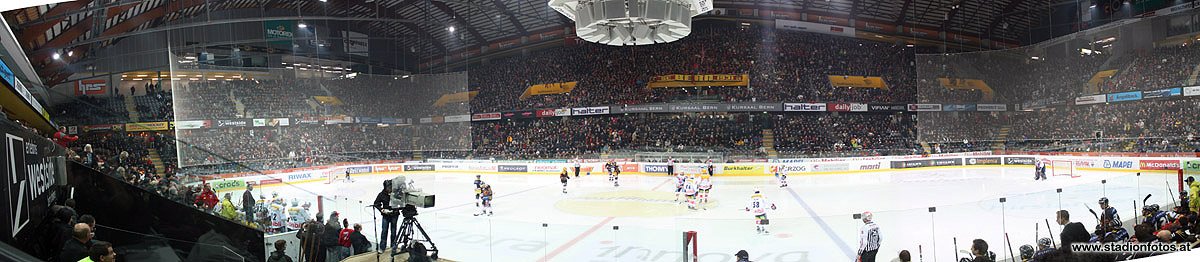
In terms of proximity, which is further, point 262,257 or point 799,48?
point 799,48

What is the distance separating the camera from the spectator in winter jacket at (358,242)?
27.6ft

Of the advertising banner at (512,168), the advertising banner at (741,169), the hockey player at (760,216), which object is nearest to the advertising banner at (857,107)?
the advertising banner at (741,169)

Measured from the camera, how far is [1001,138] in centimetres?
2336

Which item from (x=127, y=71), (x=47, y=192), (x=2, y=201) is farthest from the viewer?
(x=127, y=71)

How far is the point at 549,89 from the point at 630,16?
25.7 m

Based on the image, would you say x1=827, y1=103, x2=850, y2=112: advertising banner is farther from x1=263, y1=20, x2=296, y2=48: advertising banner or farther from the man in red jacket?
the man in red jacket

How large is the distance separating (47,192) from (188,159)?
7245 mm

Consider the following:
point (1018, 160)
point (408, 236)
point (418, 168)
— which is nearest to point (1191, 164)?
point (1018, 160)

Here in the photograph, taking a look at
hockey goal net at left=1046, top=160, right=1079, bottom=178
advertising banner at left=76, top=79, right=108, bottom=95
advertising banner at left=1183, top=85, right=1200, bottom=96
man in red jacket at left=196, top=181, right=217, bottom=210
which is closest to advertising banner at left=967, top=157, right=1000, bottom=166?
hockey goal net at left=1046, top=160, right=1079, bottom=178

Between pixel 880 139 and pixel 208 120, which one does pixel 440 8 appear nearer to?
pixel 208 120

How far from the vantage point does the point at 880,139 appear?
31781 millimetres

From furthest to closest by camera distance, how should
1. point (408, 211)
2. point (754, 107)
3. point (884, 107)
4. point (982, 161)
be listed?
point (884, 107) < point (754, 107) < point (982, 161) < point (408, 211)

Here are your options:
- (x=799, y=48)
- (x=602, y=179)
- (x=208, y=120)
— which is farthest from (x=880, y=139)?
(x=208, y=120)

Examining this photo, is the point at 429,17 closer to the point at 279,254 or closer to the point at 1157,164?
the point at 279,254
